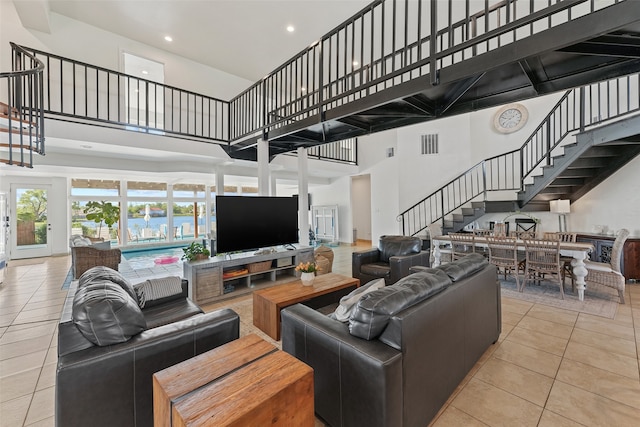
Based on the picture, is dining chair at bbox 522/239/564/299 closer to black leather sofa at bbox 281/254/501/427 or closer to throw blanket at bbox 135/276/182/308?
black leather sofa at bbox 281/254/501/427

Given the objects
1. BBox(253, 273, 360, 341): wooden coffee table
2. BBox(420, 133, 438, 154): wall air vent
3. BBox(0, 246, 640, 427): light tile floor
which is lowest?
BBox(0, 246, 640, 427): light tile floor

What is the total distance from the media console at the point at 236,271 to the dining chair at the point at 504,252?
3.11 meters

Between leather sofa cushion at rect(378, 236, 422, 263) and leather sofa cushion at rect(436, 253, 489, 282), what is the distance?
6.28 feet

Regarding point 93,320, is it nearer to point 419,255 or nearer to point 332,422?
point 332,422

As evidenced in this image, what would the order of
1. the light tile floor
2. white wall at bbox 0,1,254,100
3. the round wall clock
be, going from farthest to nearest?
the round wall clock → white wall at bbox 0,1,254,100 → the light tile floor

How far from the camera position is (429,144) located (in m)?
8.00

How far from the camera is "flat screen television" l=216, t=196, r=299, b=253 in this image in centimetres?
388

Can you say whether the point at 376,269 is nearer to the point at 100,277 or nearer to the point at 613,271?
the point at 613,271

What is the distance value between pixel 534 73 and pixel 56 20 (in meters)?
8.22

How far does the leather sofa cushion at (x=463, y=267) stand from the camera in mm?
2076

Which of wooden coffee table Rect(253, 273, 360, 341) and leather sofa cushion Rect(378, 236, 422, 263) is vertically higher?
leather sofa cushion Rect(378, 236, 422, 263)

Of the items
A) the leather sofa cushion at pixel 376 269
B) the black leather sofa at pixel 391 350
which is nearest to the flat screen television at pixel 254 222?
the leather sofa cushion at pixel 376 269

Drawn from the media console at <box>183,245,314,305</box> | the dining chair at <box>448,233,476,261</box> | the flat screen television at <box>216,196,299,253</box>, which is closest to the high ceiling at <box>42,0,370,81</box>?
the flat screen television at <box>216,196,299,253</box>

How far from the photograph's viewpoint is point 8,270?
5824mm
